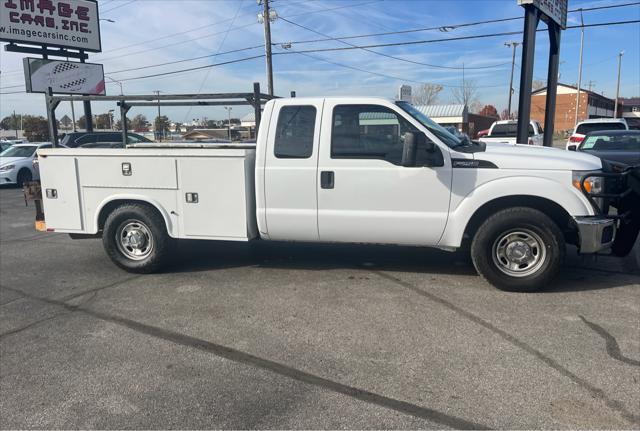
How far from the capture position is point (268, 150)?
555cm

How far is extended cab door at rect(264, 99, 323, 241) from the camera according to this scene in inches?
215

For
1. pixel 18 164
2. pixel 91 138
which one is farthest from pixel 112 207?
pixel 18 164

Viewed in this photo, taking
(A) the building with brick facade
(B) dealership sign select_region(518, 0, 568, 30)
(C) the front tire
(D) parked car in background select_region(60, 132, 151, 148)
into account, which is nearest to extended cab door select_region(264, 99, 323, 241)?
(C) the front tire

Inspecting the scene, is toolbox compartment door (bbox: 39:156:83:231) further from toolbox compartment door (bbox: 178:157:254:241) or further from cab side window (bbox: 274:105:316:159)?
cab side window (bbox: 274:105:316:159)

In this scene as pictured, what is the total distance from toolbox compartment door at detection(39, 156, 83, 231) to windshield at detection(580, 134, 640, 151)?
9.71 metres

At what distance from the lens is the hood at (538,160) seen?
4926mm

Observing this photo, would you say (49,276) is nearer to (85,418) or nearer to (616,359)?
(85,418)

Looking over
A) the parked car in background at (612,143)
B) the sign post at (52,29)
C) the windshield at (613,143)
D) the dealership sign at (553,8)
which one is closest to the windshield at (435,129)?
the dealership sign at (553,8)

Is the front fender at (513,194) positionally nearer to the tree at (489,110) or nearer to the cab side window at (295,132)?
the cab side window at (295,132)

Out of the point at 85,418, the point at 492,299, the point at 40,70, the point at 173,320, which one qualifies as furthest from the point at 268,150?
the point at 40,70

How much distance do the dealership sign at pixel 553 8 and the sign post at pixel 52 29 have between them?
1486 centimetres

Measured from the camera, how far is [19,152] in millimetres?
18031

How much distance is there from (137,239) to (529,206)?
15.1 feet

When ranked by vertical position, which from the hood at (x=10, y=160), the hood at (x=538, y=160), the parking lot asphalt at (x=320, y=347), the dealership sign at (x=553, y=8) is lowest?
the parking lot asphalt at (x=320, y=347)
